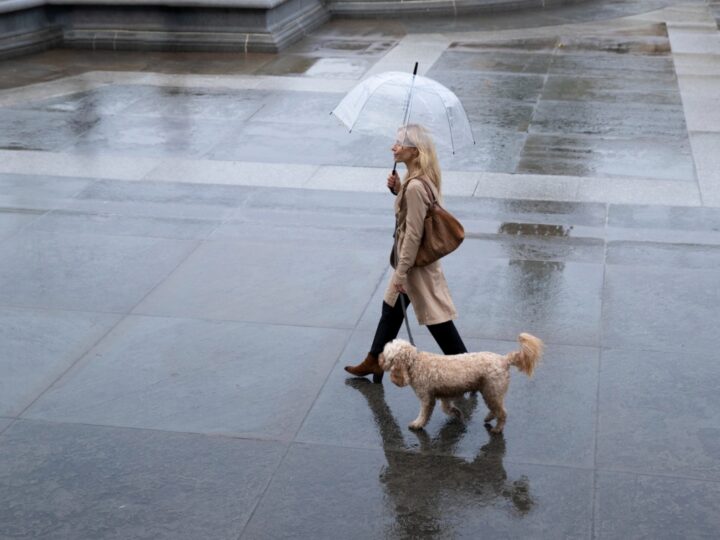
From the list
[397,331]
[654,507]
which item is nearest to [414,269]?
[397,331]

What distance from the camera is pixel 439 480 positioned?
19.6 feet

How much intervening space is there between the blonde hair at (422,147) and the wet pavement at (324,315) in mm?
1470

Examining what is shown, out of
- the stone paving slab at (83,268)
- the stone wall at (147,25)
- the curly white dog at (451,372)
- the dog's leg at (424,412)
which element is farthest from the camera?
the stone wall at (147,25)

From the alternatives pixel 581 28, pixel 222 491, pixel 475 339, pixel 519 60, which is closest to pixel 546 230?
pixel 475 339

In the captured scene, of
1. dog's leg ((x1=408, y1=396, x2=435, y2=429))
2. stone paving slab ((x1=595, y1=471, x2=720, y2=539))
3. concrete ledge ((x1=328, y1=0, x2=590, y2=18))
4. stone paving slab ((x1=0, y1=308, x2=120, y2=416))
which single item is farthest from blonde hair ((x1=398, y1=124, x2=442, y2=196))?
concrete ledge ((x1=328, y1=0, x2=590, y2=18))

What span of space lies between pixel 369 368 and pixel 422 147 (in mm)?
1553

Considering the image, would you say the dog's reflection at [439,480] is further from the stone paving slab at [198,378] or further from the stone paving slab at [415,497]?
the stone paving slab at [198,378]

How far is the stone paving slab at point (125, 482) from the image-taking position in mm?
5547

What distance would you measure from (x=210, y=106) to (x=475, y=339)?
26.0 ft

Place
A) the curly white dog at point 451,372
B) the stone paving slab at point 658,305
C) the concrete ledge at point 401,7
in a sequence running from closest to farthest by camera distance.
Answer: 1. the curly white dog at point 451,372
2. the stone paving slab at point 658,305
3. the concrete ledge at point 401,7

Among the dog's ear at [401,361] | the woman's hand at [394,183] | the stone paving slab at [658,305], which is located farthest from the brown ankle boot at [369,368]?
the stone paving slab at [658,305]

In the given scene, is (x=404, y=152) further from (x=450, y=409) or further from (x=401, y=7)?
(x=401, y=7)

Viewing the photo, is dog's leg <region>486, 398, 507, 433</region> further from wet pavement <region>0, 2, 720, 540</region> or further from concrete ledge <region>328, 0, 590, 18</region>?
concrete ledge <region>328, 0, 590, 18</region>

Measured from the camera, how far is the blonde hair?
6.54 meters
